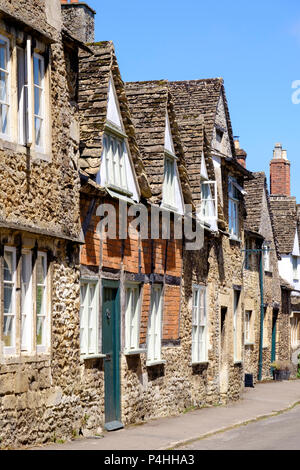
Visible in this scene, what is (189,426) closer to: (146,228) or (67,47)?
(146,228)

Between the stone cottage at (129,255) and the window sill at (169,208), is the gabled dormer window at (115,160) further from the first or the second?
the window sill at (169,208)

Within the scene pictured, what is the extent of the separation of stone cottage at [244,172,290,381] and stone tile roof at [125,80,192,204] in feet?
43.7

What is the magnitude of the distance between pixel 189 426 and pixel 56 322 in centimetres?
490

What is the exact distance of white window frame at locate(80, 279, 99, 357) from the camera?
50.5 ft

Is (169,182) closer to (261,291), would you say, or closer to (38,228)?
(38,228)

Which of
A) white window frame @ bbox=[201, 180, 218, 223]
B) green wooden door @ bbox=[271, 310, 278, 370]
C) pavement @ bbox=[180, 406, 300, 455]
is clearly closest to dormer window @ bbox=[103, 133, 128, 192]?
pavement @ bbox=[180, 406, 300, 455]

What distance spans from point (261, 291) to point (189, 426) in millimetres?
18752

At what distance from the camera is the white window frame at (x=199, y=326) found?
22.4 m

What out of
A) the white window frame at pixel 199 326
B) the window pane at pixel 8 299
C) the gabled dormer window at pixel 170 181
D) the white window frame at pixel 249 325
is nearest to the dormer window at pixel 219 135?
the white window frame at pixel 199 326

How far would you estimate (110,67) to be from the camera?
1667 centimetres

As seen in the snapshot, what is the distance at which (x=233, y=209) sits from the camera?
88.7 feet

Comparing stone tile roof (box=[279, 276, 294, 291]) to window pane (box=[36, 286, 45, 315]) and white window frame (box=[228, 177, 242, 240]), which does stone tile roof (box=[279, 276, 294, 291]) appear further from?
window pane (box=[36, 286, 45, 315])

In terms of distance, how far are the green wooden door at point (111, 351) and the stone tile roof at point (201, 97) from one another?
8.66 m
